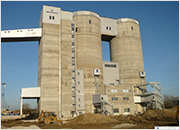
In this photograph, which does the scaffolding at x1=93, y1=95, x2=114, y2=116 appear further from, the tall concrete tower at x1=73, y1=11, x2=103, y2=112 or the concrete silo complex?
the tall concrete tower at x1=73, y1=11, x2=103, y2=112

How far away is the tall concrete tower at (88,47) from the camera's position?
57594 mm

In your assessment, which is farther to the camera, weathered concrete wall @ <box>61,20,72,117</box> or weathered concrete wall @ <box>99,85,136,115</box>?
weathered concrete wall @ <box>99,85,136,115</box>

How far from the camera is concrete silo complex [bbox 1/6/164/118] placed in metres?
52.8

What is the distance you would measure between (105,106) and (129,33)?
31.5 m

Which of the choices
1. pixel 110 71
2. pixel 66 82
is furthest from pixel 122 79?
pixel 66 82

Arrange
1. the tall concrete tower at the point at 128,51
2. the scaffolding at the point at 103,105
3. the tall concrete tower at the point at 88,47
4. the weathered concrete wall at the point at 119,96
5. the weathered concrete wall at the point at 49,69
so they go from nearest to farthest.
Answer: the weathered concrete wall at the point at 49,69 < the scaffolding at the point at 103,105 < the weathered concrete wall at the point at 119,96 < the tall concrete tower at the point at 88,47 < the tall concrete tower at the point at 128,51

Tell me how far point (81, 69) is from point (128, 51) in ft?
68.9

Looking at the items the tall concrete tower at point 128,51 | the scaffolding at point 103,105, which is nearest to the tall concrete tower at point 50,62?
the scaffolding at point 103,105

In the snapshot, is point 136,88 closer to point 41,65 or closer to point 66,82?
point 66,82

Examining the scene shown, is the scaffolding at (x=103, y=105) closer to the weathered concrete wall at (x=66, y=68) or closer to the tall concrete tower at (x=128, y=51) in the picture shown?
the weathered concrete wall at (x=66, y=68)

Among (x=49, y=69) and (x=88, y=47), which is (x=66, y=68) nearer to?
(x=49, y=69)

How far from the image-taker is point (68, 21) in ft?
196

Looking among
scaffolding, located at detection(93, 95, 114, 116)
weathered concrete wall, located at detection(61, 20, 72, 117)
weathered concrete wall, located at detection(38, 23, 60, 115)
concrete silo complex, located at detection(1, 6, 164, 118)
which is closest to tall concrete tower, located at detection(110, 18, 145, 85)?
concrete silo complex, located at detection(1, 6, 164, 118)

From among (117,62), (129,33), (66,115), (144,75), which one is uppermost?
(129,33)
